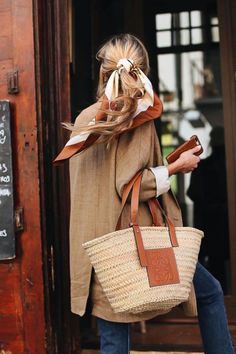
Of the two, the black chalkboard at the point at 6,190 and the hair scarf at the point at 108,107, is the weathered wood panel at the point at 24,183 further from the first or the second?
the hair scarf at the point at 108,107

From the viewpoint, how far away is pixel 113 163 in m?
2.17

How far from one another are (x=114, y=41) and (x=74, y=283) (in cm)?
98

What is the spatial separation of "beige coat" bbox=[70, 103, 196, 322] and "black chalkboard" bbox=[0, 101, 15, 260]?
0.77m

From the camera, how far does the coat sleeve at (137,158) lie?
2117 millimetres

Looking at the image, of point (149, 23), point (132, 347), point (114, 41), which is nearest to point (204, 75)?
point (149, 23)

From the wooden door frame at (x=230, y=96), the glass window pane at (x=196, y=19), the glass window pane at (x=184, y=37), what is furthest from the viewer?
the glass window pane at (x=184, y=37)

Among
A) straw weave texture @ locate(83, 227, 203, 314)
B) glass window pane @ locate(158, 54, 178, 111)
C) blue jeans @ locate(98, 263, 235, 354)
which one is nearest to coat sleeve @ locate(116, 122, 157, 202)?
straw weave texture @ locate(83, 227, 203, 314)

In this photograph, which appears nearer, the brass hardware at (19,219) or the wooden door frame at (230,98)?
the brass hardware at (19,219)

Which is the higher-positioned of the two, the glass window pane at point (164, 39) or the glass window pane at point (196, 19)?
the glass window pane at point (196, 19)

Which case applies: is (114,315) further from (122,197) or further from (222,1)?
(222,1)

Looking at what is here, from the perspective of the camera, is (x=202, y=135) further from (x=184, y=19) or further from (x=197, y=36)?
(x=184, y=19)

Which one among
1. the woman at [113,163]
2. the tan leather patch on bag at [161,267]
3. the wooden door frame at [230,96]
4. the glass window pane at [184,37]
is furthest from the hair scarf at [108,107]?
the glass window pane at [184,37]

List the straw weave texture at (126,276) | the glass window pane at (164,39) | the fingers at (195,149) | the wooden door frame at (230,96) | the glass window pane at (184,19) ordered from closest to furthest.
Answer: the straw weave texture at (126,276)
the fingers at (195,149)
the wooden door frame at (230,96)
the glass window pane at (164,39)
the glass window pane at (184,19)

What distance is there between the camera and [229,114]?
4.15 metres
